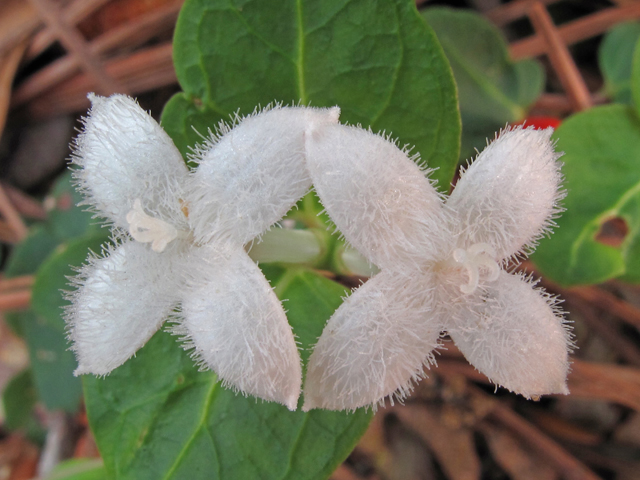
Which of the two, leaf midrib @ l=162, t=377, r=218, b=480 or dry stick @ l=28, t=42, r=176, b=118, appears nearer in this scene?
leaf midrib @ l=162, t=377, r=218, b=480

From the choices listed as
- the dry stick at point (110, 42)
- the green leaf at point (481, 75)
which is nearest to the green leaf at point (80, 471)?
the dry stick at point (110, 42)

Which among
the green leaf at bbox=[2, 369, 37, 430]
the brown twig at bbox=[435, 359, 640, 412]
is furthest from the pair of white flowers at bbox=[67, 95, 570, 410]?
the green leaf at bbox=[2, 369, 37, 430]

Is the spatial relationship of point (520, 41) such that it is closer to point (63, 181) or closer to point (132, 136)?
point (132, 136)

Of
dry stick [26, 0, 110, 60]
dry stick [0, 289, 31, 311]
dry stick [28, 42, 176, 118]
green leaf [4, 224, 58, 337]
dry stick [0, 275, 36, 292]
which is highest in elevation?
dry stick [26, 0, 110, 60]

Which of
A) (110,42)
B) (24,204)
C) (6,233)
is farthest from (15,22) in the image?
(6,233)

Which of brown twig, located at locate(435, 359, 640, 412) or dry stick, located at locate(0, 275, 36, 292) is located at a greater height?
dry stick, located at locate(0, 275, 36, 292)

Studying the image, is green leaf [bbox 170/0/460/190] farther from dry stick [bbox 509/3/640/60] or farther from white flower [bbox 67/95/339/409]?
dry stick [bbox 509/3/640/60]

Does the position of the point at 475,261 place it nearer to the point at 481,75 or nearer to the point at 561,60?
the point at 481,75
